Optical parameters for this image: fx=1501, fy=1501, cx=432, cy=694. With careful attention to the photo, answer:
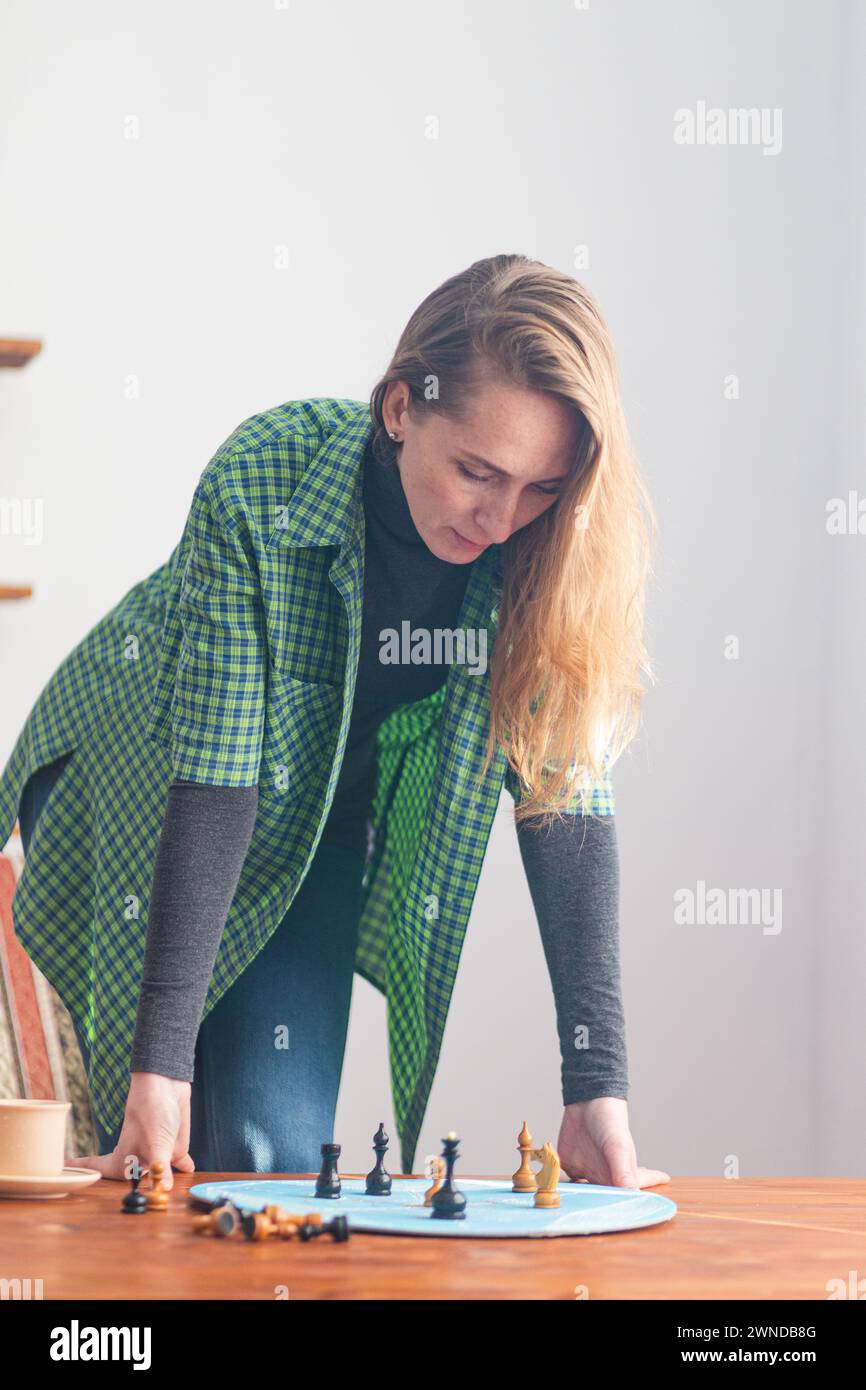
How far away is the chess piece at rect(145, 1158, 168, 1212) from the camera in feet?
3.14

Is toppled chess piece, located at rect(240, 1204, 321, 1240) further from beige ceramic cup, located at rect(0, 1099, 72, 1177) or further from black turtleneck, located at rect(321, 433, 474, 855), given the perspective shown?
black turtleneck, located at rect(321, 433, 474, 855)

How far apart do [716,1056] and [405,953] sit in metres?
1.36

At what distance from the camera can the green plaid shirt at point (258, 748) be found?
1300 mm

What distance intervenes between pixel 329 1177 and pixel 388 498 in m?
0.65

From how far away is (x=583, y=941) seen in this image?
1334 mm

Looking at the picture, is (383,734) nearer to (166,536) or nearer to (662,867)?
(166,536)

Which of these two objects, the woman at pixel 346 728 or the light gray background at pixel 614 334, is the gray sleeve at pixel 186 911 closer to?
the woman at pixel 346 728

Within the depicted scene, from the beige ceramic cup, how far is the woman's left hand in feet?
1.34

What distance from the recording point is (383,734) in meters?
1.61

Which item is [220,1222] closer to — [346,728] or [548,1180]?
[548,1180]

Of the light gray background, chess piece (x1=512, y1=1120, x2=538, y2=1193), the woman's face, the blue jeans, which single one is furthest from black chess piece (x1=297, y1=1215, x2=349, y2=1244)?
the light gray background

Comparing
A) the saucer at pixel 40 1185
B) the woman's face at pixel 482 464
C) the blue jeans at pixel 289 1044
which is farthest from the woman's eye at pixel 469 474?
the saucer at pixel 40 1185

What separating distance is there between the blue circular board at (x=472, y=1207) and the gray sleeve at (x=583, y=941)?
149mm

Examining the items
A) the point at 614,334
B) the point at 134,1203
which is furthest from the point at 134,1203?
the point at 614,334
